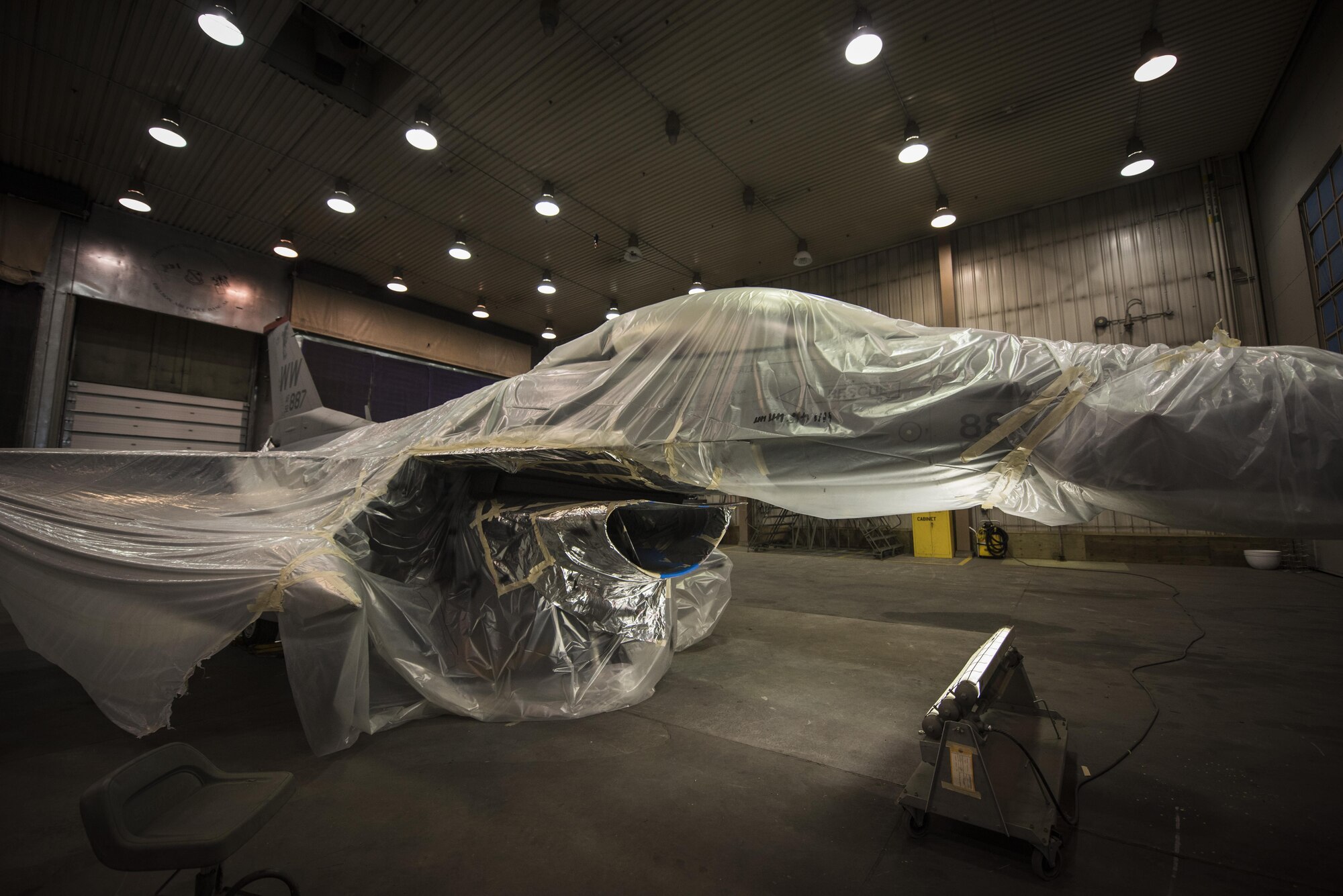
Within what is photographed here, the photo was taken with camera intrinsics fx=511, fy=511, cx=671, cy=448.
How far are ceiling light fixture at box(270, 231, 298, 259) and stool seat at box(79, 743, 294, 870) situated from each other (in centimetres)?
1132

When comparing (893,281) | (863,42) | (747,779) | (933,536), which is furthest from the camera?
(893,281)

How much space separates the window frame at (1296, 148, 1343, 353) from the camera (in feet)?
19.5

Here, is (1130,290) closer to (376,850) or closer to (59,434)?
(376,850)

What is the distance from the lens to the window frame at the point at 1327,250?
19.5 ft

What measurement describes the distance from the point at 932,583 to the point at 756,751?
5.59m

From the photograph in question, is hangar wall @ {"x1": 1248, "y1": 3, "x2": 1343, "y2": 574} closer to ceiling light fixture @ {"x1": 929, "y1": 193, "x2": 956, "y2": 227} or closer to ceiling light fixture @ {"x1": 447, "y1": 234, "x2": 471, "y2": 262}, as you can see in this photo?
ceiling light fixture @ {"x1": 929, "y1": 193, "x2": 956, "y2": 227}

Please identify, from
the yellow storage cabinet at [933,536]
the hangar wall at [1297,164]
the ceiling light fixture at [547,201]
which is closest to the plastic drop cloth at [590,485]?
the ceiling light fixture at [547,201]

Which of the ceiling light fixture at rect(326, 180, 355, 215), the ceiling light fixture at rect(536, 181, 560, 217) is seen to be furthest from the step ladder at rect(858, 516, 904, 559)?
the ceiling light fixture at rect(326, 180, 355, 215)

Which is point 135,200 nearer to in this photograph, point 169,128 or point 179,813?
point 169,128

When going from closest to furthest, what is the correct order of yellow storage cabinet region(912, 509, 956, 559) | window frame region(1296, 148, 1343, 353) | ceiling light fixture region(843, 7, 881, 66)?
1. ceiling light fixture region(843, 7, 881, 66)
2. window frame region(1296, 148, 1343, 353)
3. yellow storage cabinet region(912, 509, 956, 559)

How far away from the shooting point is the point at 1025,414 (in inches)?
73.5

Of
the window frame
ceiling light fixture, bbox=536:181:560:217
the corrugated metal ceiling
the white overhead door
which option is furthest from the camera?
the white overhead door

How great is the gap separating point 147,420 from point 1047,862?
14061 millimetres

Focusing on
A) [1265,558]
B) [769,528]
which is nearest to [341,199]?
[769,528]
